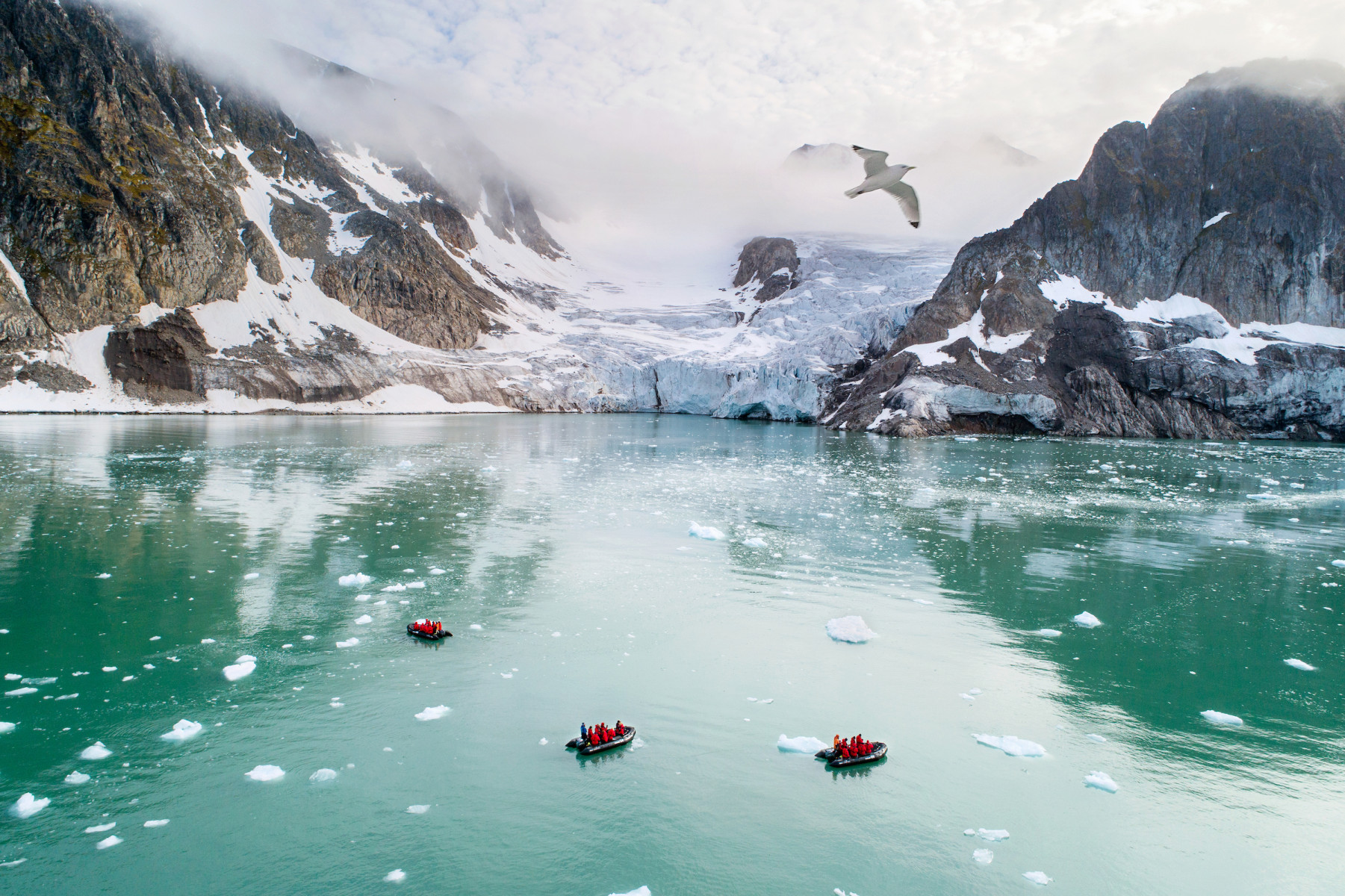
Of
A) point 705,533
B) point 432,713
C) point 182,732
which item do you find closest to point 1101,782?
point 432,713

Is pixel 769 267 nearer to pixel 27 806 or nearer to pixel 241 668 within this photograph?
pixel 241 668

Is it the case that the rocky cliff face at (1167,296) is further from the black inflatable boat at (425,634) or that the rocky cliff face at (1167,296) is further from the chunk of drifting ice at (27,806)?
the chunk of drifting ice at (27,806)

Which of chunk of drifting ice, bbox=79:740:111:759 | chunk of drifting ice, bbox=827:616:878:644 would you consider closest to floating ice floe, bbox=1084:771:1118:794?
chunk of drifting ice, bbox=827:616:878:644

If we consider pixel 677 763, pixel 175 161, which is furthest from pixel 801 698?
pixel 175 161

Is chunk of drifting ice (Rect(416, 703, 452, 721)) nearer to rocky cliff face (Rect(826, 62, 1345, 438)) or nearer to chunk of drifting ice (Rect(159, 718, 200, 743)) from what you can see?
chunk of drifting ice (Rect(159, 718, 200, 743))

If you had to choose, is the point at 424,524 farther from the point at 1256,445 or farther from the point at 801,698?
the point at 1256,445

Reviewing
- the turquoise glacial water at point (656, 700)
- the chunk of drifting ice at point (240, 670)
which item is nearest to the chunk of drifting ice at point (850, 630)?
the turquoise glacial water at point (656, 700)

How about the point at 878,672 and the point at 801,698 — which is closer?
the point at 801,698
